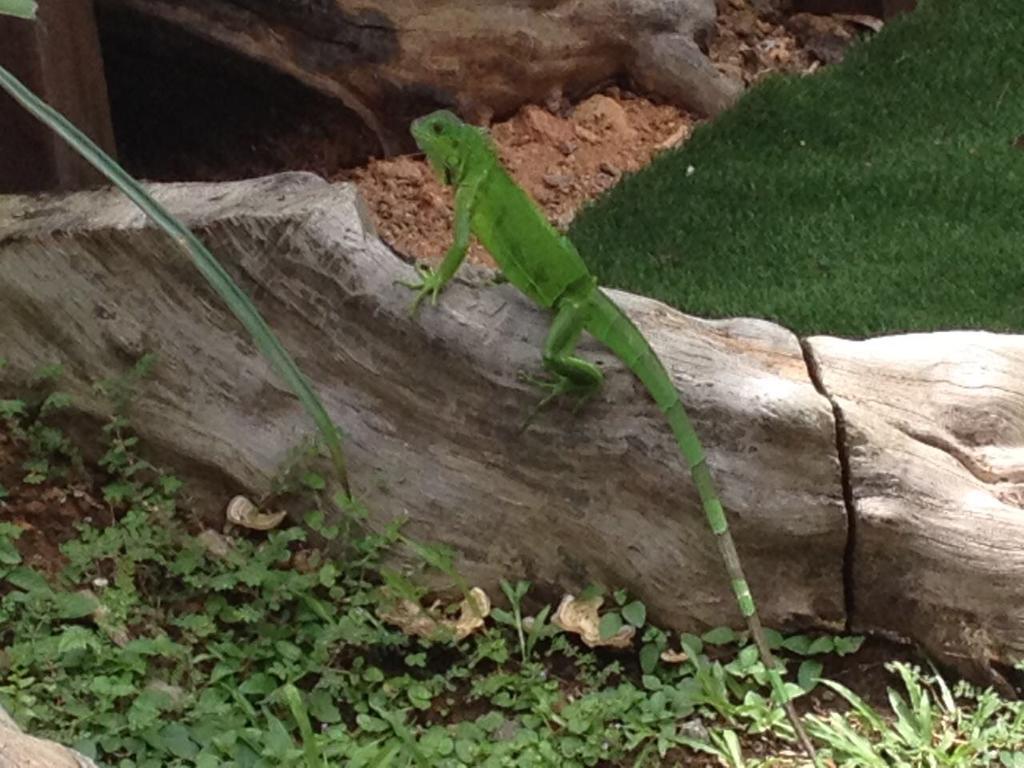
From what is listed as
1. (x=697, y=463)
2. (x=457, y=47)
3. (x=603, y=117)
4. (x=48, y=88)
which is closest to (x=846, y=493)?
(x=697, y=463)

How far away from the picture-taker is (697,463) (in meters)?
2.68

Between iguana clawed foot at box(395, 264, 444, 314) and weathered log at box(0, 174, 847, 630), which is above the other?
iguana clawed foot at box(395, 264, 444, 314)

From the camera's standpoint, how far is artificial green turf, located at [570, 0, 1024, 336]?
172 inches

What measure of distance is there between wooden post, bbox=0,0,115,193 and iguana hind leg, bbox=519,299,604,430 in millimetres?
1805

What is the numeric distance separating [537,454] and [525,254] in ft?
1.55

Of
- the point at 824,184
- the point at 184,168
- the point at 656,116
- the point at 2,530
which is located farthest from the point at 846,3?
the point at 2,530

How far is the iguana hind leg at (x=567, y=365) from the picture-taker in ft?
9.21

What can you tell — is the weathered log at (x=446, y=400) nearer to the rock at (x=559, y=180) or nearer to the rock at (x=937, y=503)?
the rock at (x=937, y=503)

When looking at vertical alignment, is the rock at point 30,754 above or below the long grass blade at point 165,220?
below

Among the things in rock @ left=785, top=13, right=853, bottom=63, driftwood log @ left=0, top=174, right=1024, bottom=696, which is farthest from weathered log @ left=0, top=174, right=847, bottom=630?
rock @ left=785, top=13, right=853, bottom=63

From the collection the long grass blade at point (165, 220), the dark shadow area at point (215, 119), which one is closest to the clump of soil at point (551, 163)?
the dark shadow area at point (215, 119)

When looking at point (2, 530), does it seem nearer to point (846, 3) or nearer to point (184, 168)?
point (184, 168)

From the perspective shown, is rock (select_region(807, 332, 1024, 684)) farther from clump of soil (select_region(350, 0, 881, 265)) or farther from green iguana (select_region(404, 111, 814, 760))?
clump of soil (select_region(350, 0, 881, 265))

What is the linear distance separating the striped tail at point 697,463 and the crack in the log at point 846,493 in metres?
0.24
